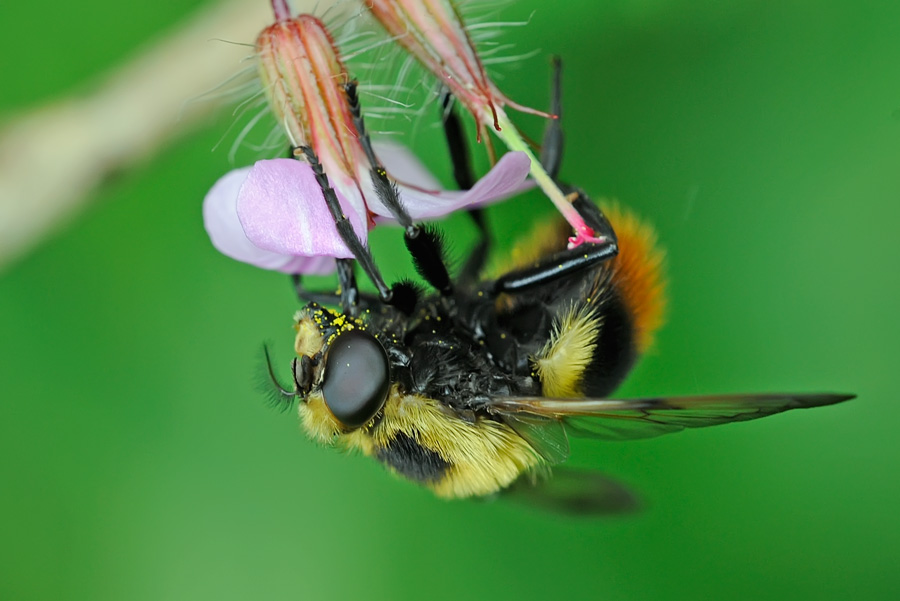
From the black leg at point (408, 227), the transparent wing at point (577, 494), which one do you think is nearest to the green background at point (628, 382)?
the transparent wing at point (577, 494)

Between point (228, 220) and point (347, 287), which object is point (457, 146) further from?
point (228, 220)

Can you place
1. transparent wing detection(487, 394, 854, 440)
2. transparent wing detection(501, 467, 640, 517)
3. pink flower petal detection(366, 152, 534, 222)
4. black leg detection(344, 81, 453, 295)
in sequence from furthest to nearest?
transparent wing detection(501, 467, 640, 517)
black leg detection(344, 81, 453, 295)
pink flower petal detection(366, 152, 534, 222)
transparent wing detection(487, 394, 854, 440)

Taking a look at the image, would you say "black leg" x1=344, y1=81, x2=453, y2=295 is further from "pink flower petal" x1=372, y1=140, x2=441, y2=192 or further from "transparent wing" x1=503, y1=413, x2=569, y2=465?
"transparent wing" x1=503, y1=413, x2=569, y2=465

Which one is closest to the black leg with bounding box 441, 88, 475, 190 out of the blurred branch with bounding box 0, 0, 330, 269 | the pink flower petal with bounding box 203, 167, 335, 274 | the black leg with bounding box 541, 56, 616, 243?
the black leg with bounding box 541, 56, 616, 243

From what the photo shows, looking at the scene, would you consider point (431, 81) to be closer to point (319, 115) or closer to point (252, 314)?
point (319, 115)

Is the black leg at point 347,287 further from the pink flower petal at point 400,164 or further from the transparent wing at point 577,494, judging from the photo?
the transparent wing at point 577,494

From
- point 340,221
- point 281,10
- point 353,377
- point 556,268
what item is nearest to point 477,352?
point 556,268
